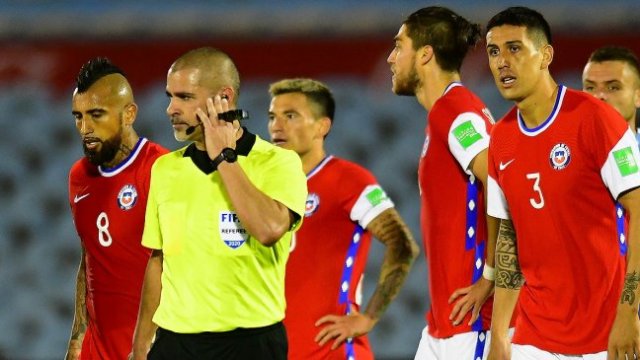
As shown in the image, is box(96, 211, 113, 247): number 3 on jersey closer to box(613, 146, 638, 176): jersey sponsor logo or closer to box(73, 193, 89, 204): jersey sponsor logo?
box(73, 193, 89, 204): jersey sponsor logo

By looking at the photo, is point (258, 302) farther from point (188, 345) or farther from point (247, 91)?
point (247, 91)

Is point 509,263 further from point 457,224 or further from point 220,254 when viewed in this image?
point 220,254

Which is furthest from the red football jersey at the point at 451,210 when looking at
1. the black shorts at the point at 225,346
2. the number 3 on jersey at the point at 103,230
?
the number 3 on jersey at the point at 103,230

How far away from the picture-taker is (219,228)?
4867mm

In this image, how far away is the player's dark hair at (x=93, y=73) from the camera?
Result: 233 inches

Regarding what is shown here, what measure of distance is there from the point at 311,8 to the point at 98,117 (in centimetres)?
447

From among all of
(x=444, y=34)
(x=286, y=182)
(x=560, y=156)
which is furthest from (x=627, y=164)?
(x=444, y=34)

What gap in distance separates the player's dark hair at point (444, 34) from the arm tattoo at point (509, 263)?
92 cm

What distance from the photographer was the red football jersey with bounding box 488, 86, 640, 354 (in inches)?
195

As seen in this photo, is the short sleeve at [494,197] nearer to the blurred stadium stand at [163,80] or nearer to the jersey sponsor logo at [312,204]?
the jersey sponsor logo at [312,204]

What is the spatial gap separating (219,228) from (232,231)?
48 millimetres

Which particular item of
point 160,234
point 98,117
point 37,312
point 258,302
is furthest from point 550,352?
point 37,312

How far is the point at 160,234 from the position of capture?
5109mm

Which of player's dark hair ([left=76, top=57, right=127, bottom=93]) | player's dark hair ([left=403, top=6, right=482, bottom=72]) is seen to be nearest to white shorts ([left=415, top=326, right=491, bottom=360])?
player's dark hair ([left=403, top=6, right=482, bottom=72])
